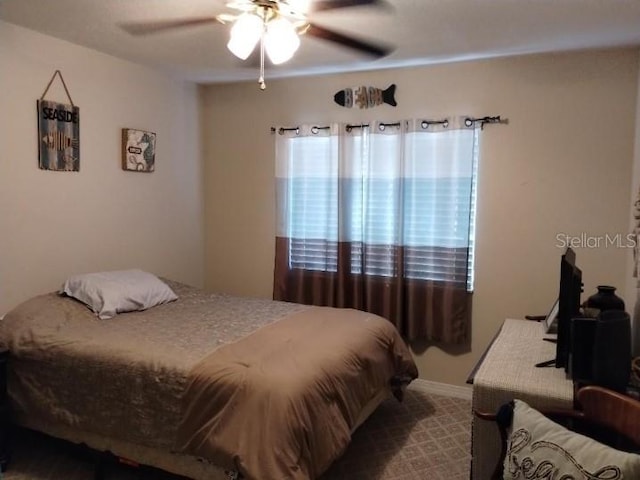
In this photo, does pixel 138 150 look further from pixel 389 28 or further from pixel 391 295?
pixel 391 295

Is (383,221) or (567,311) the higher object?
(383,221)

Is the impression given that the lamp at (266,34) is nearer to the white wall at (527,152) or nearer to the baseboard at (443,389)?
the white wall at (527,152)

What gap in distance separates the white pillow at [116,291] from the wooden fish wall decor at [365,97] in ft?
6.46

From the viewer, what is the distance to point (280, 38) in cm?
213

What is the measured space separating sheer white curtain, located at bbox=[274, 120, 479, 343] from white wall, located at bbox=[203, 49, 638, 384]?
14 centimetres

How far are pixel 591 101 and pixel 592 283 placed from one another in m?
1.19

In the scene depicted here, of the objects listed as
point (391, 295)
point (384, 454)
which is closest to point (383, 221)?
point (391, 295)

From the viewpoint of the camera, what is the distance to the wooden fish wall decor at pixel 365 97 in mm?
3674

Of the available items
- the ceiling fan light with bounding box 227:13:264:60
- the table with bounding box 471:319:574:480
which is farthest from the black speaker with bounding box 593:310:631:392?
the ceiling fan light with bounding box 227:13:264:60

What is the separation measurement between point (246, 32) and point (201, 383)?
5.13ft

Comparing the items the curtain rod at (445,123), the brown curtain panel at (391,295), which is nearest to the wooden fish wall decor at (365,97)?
the curtain rod at (445,123)

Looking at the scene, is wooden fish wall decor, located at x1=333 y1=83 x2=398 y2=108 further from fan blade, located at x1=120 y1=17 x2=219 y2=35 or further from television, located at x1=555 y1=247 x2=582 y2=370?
television, located at x1=555 y1=247 x2=582 y2=370

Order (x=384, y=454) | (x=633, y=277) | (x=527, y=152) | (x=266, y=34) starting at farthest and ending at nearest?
(x=527, y=152)
(x=384, y=454)
(x=633, y=277)
(x=266, y=34)

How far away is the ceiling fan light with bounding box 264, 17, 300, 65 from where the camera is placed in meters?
2.11
